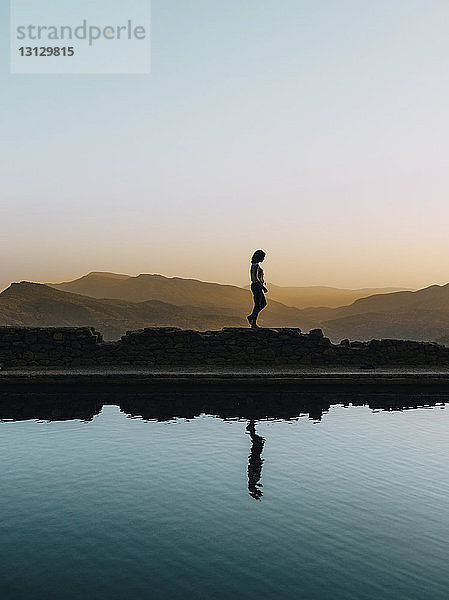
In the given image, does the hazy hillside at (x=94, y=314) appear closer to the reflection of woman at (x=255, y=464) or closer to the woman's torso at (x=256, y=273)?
the woman's torso at (x=256, y=273)

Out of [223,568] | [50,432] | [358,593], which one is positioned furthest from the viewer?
[50,432]

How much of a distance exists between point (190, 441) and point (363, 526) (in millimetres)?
3004

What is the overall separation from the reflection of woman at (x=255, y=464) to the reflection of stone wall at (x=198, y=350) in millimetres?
6007

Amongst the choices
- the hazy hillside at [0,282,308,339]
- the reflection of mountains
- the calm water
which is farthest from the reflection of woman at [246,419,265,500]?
the hazy hillside at [0,282,308,339]

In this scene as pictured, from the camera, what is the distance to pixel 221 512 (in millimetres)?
5059

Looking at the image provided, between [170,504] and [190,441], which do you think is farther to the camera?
[190,441]

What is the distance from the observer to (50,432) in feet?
25.7

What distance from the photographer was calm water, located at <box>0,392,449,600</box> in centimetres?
385

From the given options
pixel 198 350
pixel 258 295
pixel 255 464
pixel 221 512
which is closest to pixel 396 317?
pixel 258 295

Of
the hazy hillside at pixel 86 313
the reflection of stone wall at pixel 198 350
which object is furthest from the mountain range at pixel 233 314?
the reflection of stone wall at pixel 198 350

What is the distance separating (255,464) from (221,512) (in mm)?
1449

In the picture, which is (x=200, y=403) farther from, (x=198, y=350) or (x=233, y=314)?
(x=233, y=314)

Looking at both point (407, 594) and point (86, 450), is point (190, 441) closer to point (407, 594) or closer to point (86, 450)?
point (86, 450)

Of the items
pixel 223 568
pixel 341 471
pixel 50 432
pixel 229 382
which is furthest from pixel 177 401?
pixel 223 568
